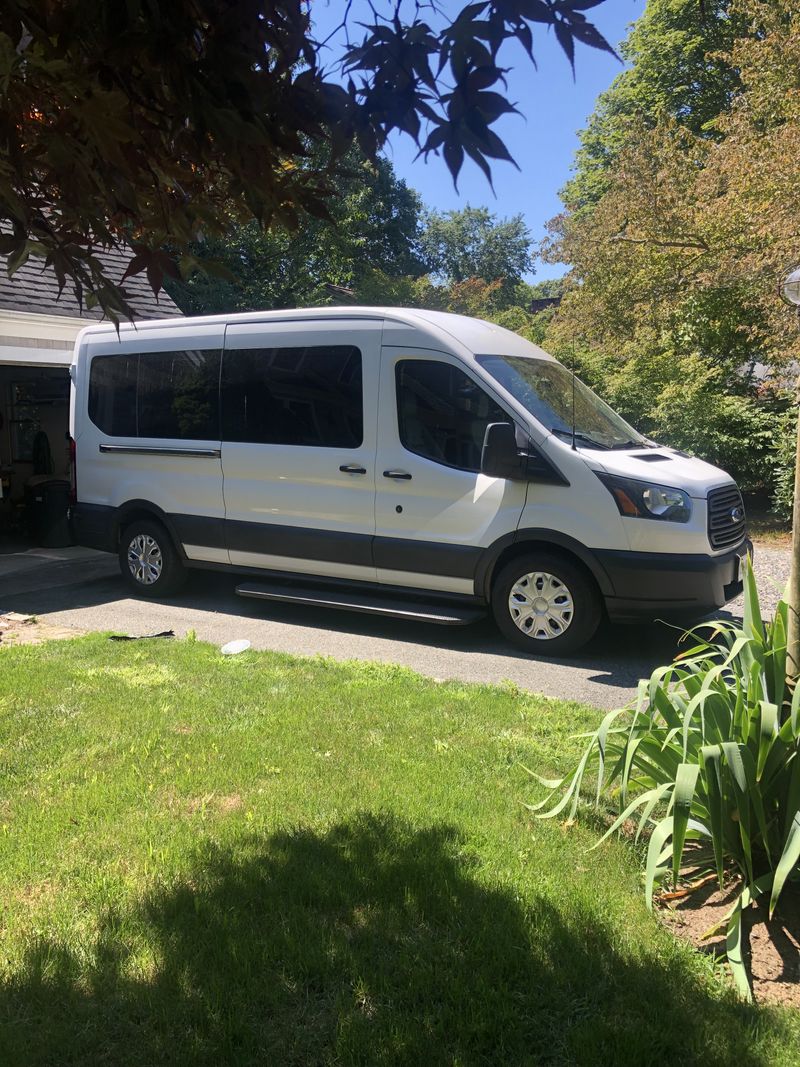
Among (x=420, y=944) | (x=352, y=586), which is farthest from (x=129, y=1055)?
(x=352, y=586)

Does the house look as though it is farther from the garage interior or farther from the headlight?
the headlight

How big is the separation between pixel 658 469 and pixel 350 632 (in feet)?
9.31

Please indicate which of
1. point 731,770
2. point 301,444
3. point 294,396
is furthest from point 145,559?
point 731,770

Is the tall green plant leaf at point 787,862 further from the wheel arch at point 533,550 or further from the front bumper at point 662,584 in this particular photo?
the wheel arch at point 533,550

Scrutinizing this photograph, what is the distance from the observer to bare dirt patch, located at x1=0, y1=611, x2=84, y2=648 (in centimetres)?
679

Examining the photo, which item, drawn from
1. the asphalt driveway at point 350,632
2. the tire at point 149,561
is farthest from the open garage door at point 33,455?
the tire at point 149,561

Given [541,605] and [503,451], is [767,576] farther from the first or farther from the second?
[503,451]

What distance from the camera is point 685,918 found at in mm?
2779

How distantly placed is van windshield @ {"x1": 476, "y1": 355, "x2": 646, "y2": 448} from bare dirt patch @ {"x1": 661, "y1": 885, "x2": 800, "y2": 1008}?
4.00m

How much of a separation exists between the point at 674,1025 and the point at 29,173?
116 inches

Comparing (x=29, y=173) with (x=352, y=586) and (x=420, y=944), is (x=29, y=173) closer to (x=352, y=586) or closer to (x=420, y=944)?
(x=420, y=944)

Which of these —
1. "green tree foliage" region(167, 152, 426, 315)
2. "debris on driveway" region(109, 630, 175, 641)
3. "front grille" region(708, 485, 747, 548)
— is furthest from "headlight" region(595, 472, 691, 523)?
"green tree foliage" region(167, 152, 426, 315)

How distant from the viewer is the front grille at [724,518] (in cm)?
610

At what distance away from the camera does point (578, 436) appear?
6418 mm
